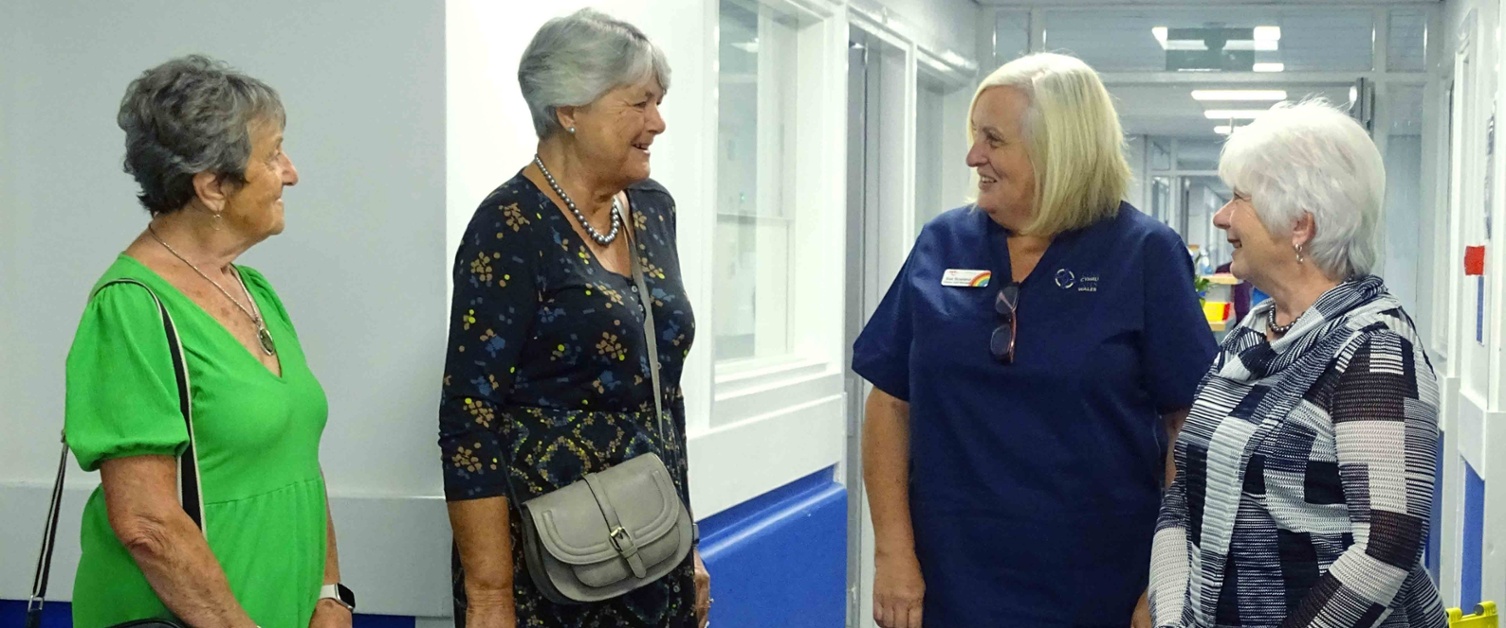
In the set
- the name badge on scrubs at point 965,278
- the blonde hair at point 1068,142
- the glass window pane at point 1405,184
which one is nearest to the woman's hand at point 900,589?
the name badge on scrubs at point 965,278

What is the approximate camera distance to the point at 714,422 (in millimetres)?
3572

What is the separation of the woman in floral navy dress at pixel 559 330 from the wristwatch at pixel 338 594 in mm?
152

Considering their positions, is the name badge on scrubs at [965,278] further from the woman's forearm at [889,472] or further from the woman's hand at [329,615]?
the woman's hand at [329,615]

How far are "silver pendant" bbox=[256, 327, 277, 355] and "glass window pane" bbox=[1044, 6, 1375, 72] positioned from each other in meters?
5.93

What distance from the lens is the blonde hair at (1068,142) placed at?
213cm

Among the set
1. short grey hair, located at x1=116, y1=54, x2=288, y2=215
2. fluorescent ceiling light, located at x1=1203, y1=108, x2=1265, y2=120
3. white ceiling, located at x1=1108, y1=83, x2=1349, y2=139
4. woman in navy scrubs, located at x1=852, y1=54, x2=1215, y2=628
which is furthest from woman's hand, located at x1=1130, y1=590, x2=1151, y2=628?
fluorescent ceiling light, located at x1=1203, y1=108, x2=1265, y2=120

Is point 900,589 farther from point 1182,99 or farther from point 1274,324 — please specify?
point 1182,99

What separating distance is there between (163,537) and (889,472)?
1.05 meters

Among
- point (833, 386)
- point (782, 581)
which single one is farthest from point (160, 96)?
point (833, 386)

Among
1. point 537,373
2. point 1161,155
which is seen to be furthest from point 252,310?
point 1161,155

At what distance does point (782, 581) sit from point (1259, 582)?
229cm

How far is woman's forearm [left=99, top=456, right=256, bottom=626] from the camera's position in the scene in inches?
66.5

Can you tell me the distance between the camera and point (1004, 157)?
7.10 feet

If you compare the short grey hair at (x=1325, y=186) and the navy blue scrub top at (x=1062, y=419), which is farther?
the navy blue scrub top at (x=1062, y=419)
